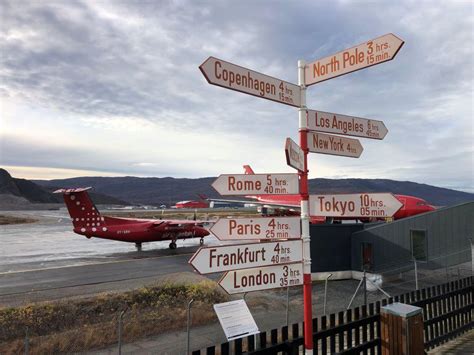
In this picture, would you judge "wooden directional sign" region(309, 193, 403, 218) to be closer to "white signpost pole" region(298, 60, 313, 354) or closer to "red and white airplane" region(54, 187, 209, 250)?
"white signpost pole" region(298, 60, 313, 354)

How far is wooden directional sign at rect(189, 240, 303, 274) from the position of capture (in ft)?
12.0

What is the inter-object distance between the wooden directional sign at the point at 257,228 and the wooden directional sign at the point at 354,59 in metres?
1.85

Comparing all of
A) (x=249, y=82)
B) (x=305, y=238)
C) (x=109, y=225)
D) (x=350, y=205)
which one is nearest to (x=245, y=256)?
(x=305, y=238)

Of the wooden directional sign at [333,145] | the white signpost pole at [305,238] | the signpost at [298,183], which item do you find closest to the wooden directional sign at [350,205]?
the signpost at [298,183]

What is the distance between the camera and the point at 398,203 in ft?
13.0

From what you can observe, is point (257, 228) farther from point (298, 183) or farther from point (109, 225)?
point (109, 225)

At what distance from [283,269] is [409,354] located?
2.89 meters

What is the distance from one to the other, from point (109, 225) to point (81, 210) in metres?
2.14

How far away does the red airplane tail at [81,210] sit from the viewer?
920 inches

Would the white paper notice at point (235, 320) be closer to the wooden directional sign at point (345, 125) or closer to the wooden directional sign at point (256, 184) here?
the wooden directional sign at point (256, 184)

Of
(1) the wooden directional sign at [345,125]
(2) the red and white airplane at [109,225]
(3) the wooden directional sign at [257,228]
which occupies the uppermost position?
(1) the wooden directional sign at [345,125]

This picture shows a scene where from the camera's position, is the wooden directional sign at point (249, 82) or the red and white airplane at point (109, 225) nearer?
the wooden directional sign at point (249, 82)

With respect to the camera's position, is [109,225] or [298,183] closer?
[298,183]

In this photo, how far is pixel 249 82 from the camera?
13.2 feet
